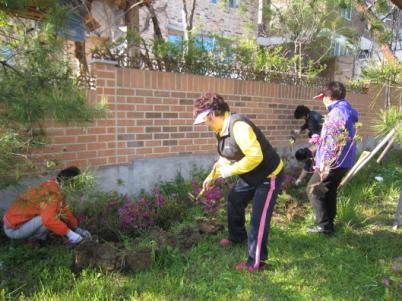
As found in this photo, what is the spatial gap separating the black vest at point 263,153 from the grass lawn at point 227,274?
0.80 m

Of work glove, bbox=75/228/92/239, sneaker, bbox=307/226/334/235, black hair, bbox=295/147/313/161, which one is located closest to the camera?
work glove, bbox=75/228/92/239

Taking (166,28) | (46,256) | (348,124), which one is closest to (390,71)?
(348,124)

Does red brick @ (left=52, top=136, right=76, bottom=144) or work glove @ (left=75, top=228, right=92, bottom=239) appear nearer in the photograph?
work glove @ (left=75, top=228, right=92, bottom=239)

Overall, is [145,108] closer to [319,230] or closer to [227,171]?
[227,171]

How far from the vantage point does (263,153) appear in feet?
9.37

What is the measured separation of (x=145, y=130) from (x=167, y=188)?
2.56ft

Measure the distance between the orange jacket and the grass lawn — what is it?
20 cm

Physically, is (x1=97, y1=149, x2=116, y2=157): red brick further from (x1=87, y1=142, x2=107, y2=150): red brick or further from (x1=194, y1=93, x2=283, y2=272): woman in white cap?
(x1=194, y1=93, x2=283, y2=272): woman in white cap

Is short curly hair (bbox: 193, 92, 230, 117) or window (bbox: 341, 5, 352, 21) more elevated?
window (bbox: 341, 5, 352, 21)

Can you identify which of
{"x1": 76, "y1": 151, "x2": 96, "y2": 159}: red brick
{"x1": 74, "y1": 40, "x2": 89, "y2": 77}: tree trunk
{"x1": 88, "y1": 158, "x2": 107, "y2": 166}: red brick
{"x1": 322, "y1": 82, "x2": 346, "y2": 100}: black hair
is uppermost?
{"x1": 74, "y1": 40, "x2": 89, "y2": 77}: tree trunk

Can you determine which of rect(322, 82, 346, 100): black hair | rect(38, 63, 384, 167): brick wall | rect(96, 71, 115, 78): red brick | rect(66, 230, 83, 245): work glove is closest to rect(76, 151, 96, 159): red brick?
rect(38, 63, 384, 167): brick wall

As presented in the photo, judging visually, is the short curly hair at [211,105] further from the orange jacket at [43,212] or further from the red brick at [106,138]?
the red brick at [106,138]

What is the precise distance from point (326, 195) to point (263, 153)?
4.08 feet

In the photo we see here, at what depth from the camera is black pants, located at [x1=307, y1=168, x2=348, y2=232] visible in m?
3.64
